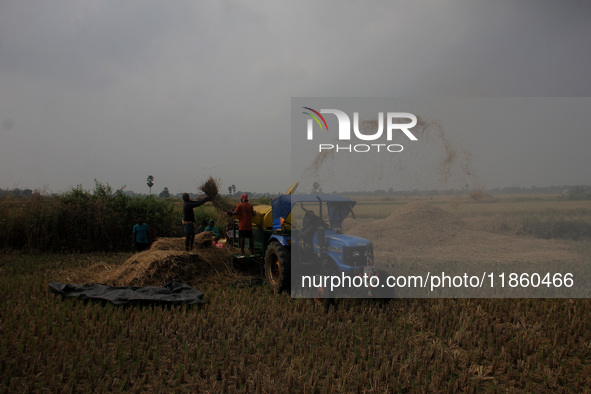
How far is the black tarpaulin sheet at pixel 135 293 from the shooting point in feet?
22.5

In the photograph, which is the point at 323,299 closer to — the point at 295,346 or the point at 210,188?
the point at 295,346

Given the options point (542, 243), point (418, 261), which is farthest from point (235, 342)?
point (542, 243)

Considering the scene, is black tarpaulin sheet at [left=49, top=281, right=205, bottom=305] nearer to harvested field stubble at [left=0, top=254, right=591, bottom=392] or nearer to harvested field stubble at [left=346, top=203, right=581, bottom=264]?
harvested field stubble at [left=0, top=254, right=591, bottom=392]

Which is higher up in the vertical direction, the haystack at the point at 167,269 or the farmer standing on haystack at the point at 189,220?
the farmer standing on haystack at the point at 189,220

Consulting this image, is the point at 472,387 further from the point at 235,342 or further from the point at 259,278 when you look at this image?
the point at 259,278

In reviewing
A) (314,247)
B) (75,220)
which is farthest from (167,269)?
(75,220)

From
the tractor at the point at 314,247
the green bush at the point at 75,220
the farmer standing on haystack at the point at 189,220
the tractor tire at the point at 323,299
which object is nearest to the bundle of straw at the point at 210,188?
the farmer standing on haystack at the point at 189,220

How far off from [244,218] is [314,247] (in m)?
2.31

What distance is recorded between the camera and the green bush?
1466 centimetres

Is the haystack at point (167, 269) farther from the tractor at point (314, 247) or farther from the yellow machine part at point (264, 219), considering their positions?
the tractor at point (314, 247)

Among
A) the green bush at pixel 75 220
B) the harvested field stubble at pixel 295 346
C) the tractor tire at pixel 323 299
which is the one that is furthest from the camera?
the green bush at pixel 75 220

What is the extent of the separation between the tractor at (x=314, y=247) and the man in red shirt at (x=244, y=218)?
2.75 feet

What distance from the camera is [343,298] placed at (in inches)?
275

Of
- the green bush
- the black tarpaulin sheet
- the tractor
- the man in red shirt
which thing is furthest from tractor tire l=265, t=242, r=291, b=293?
the green bush
